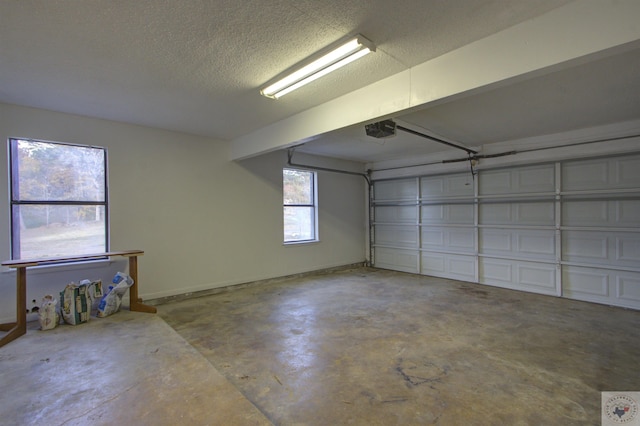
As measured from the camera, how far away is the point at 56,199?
12.2 ft

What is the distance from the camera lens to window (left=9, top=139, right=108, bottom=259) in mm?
3529

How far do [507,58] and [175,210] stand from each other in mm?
4512

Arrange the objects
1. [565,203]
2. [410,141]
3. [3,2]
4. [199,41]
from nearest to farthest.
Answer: [3,2], [199,41], [565,203], [410,141]

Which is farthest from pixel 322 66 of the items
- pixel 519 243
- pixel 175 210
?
pixel 519 243

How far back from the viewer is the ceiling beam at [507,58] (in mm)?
1673

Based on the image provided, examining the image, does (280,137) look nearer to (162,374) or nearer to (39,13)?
(39,13)

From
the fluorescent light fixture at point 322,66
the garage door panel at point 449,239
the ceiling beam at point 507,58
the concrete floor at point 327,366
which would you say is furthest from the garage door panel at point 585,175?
the fluorescent light fixture at point 322,66

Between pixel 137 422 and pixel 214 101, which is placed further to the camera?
pixel 214 101

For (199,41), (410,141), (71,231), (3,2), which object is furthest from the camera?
(410,141)

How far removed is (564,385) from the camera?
2.31 m

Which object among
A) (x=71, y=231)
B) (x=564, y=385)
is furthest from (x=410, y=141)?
(x=71, y=231)

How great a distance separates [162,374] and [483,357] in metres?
2.83

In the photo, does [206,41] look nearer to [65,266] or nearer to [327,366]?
[327,366]

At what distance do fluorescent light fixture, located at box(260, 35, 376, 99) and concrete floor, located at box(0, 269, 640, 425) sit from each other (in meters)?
2.56
